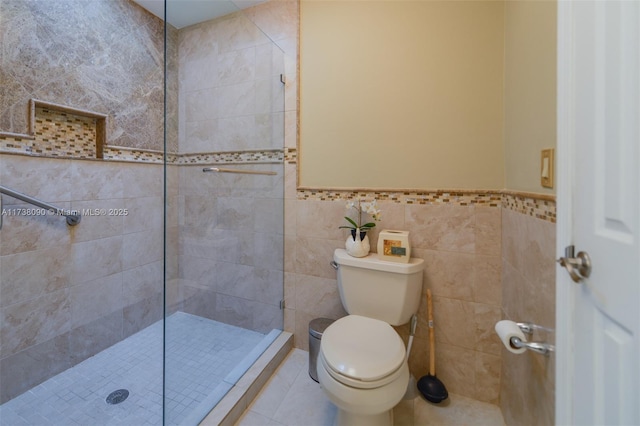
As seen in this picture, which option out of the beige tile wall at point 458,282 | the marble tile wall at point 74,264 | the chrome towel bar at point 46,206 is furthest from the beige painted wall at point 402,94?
the chrome towel bar at point 46,206

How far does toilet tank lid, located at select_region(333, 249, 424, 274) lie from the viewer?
1256 millimetres

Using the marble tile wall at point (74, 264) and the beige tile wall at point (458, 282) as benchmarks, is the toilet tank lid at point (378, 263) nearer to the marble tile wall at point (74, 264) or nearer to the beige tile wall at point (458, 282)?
the beige tile wall at point (458, 282)

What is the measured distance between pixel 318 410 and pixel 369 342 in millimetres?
503

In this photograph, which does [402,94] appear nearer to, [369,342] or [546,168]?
[546,168]

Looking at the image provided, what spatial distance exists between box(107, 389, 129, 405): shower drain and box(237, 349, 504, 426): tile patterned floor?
2.12ft

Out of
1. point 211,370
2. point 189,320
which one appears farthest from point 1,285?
point 211,370

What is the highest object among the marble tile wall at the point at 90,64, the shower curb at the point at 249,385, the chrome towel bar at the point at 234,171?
the marble tile wall at the point at 90,64

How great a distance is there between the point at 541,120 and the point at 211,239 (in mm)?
1685

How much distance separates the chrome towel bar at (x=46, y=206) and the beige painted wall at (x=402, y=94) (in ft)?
4.47

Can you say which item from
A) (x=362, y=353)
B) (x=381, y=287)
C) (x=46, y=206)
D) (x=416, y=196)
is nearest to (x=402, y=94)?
(x=416, y=196)

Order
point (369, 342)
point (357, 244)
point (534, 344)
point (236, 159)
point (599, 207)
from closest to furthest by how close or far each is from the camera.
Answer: point (599, 207) → point (534, 344) → point (369, 342) → point (357, 244) → point (236, 159)

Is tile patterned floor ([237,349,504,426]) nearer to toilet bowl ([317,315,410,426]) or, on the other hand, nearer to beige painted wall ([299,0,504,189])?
toilet bowl ([317,315,410,426])

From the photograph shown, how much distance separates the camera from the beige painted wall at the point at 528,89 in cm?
85

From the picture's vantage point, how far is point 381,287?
130 centimetres
